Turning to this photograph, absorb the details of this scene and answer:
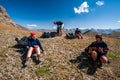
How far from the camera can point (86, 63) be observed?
19891mm

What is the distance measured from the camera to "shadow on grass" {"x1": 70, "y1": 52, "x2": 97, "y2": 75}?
1853 centimetres

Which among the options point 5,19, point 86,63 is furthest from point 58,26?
point 5,19

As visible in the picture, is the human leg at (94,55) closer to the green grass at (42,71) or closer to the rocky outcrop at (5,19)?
the green grass at (42,71)

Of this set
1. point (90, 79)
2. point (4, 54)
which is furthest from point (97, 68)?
point (4, 54)

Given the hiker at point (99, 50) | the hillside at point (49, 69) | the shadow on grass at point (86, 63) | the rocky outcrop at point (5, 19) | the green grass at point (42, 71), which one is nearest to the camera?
the hillside at point (49, 69)

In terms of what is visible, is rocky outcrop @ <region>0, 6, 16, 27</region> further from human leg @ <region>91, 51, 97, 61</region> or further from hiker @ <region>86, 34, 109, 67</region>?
human leg @ <region>91, 51, 97, 61</region>

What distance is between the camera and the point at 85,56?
2231 centimetres

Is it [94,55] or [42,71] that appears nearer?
[42,71]

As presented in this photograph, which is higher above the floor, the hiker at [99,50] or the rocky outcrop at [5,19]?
the rocky outcrop at [5,19]

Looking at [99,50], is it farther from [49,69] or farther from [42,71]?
[42,71]

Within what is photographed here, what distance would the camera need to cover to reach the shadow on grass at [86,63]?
18531 millimetres

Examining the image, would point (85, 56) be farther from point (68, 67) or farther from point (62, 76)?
point (62, 76)

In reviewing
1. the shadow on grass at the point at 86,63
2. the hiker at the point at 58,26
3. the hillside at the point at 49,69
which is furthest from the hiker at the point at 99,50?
the hiker at the point at 58,26

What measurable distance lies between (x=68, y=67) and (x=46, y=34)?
18.8 m
